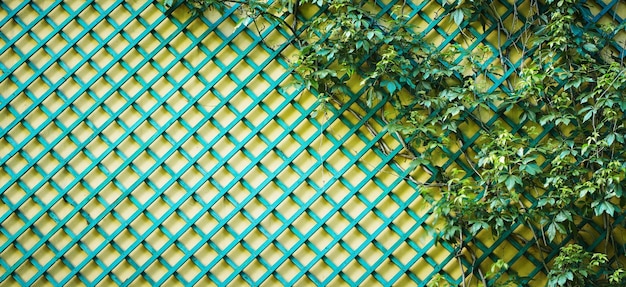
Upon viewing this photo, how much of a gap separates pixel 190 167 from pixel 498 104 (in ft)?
4.78

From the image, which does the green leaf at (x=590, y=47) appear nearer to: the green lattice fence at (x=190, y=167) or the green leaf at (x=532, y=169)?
the green lattice fence at (x=190, y=167)

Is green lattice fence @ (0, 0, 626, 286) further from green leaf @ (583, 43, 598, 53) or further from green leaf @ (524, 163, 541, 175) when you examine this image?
green leaf @ (524, 163, 541, 175)

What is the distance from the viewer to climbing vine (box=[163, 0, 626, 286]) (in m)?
2.70

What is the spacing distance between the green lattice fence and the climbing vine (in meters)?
0.07

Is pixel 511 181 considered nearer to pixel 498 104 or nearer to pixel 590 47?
pixel 498 104

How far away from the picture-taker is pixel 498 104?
298cm

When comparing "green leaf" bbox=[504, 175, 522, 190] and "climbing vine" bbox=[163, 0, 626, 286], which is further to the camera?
"climbing vine" bbox=[163, 0, 626, 286]

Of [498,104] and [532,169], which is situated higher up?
[498,104]

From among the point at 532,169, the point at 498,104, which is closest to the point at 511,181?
the point at 532,169

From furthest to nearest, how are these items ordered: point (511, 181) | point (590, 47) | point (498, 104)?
point (498, 104) < point (590, 47) < point (511, 181)

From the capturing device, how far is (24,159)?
2.90 metres

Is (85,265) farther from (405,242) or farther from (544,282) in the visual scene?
(544,282)

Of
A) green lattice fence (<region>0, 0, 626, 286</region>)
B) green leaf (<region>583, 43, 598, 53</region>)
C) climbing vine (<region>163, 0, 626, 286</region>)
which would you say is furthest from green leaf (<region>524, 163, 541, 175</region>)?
green leaf (<region>583, 43, 598, 53</region>)

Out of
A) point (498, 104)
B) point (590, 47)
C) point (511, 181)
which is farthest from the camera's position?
point (498, 104)
